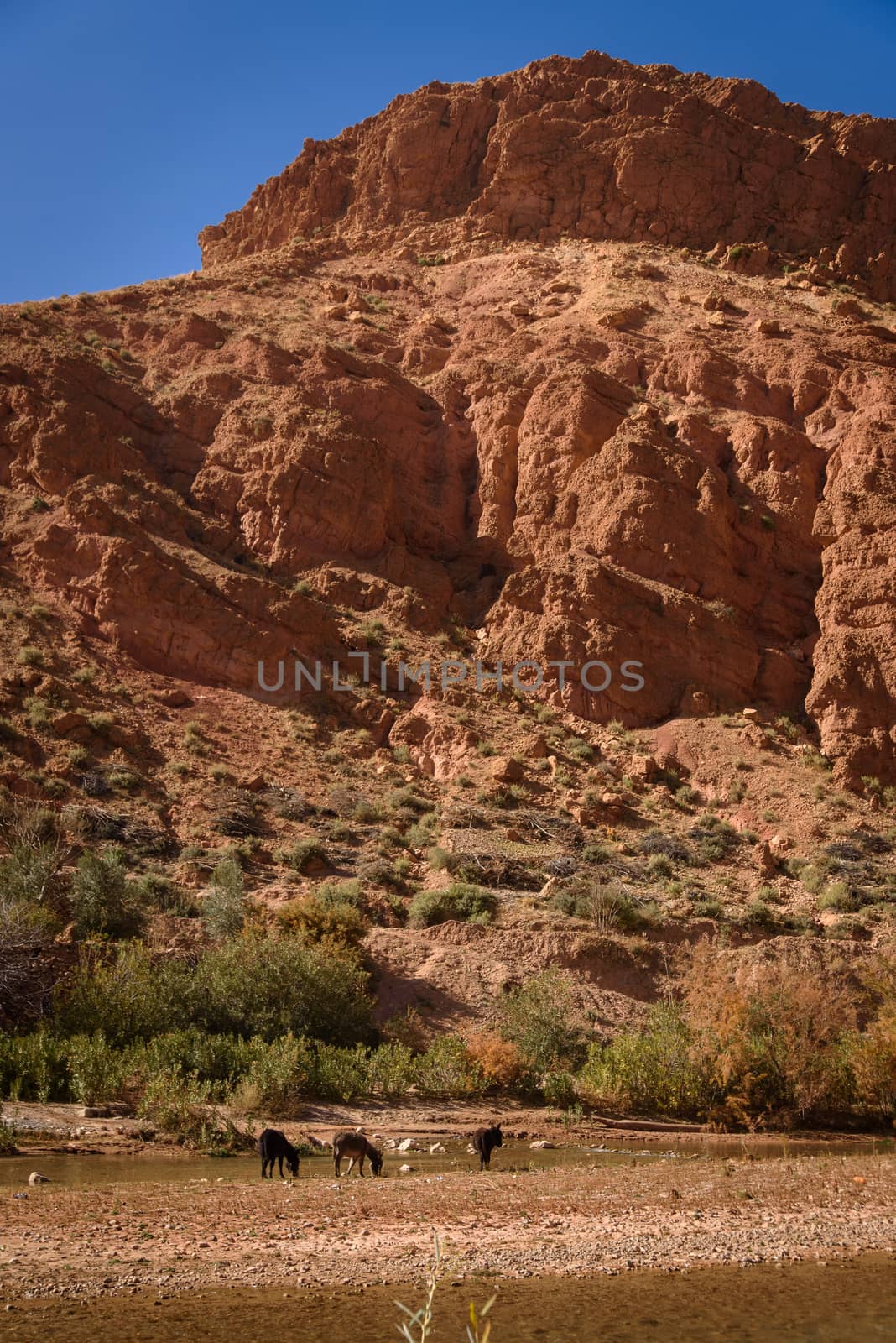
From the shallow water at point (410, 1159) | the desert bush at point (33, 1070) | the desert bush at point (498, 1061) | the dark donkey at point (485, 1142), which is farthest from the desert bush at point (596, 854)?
the desert bush at point (33, 1070)

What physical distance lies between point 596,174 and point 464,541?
83.9 ft

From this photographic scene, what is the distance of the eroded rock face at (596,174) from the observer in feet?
181

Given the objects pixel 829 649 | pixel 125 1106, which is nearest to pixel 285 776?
pixel 125 1106

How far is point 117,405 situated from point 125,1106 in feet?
95.9

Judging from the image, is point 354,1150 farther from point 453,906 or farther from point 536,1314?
point 453,906

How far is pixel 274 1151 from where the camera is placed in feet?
40.6

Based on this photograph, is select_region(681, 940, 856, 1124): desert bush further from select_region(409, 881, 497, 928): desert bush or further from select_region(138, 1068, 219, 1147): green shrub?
select_region(138, 1068, 219, 1147): green shrub

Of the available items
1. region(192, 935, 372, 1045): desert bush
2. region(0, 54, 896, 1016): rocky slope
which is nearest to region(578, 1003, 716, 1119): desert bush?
region(192, 935, 372, 1045): desert bush

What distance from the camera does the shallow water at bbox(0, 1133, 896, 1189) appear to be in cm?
1228

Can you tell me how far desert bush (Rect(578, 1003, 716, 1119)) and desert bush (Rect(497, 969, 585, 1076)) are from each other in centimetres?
103

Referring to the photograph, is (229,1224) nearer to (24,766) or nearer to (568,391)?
(24,766)

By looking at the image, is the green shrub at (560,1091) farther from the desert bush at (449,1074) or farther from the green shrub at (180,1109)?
the green shrub at (180,1109)

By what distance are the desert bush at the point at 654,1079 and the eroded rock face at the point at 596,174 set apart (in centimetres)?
4234

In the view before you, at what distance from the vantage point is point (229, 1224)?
967 centimetres
